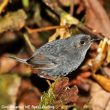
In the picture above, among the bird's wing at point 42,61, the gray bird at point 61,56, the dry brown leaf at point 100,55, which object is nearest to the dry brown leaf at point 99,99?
the dry brown leaf at point 100,55

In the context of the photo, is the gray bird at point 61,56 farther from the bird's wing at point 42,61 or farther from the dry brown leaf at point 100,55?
the dry brown leaf at point 100,55

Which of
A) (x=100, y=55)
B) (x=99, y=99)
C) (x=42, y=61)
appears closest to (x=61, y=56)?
(x=42, y=61)

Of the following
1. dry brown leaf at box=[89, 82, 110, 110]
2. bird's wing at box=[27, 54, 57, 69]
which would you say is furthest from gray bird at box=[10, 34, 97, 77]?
dry brown leaf at box=[89, 82, 110, 110]

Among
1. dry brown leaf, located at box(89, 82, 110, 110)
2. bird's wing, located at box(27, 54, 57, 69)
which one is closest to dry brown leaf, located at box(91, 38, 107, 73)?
dry brown leaf, located at box(89, 82, 110, 110)

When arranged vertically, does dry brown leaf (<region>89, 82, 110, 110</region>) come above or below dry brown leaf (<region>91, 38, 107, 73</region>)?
below

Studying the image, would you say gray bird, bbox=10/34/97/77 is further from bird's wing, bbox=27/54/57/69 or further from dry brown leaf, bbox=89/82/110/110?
dry brown leaf, bbox=89/82/110/110

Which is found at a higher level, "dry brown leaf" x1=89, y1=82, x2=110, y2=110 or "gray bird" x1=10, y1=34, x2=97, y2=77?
"gray bird" x1=10, y1=34, x2=97, y2=77

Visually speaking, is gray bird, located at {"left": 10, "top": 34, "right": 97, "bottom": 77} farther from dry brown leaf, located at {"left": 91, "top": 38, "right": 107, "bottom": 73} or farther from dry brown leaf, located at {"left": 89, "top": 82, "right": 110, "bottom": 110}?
dry brown leaf, located at {"left": 89, "top": 82, "right": 110, "bottom": 110}

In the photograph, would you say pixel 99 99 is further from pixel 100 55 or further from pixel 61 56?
pixel 61 56

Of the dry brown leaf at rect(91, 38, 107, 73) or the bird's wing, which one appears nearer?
the bird's wing
